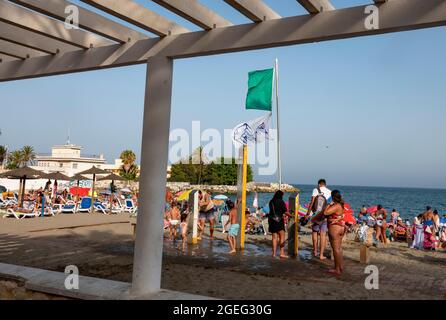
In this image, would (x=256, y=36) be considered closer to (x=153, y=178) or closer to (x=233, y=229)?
(x=153, y=178)

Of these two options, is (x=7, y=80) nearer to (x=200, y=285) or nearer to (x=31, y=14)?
(x=31, y=14)

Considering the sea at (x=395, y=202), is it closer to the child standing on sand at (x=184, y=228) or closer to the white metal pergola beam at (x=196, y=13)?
the child standing on sand at (x=184, y=228)

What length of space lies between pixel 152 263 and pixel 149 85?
6.61ft

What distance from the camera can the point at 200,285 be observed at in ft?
17.9

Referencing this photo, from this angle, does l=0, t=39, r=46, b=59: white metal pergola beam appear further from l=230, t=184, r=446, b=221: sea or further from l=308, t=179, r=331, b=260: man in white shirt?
l=230, t=184, r=446, b=221: sea

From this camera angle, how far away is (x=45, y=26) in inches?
170

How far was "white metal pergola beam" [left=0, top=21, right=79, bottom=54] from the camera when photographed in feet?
14.8

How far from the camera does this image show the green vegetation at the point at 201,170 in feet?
270

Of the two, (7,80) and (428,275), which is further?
(428,275)

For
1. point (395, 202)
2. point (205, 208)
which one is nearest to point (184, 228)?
point (205, 208)

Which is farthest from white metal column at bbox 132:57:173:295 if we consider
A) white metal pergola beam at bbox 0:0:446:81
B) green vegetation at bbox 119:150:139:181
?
green vegetation at bbox 119:150:139:181

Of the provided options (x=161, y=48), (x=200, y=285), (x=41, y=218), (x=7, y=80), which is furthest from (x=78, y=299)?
(x=41, y=218)

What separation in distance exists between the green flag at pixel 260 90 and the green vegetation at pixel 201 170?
64.4 metres

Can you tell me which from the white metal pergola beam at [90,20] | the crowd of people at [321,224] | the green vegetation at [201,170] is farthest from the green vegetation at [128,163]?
the white metal pergola beam at [90,20]
